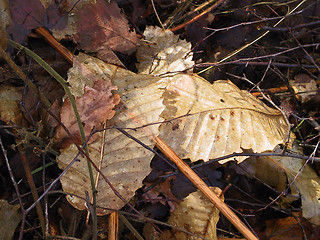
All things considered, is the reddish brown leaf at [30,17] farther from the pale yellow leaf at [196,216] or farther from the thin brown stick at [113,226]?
the pale yellow leaf at [196,216]

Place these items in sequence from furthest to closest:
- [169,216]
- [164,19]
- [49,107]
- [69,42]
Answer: [164,19] < [169,216] < [69,42] < [49,107]

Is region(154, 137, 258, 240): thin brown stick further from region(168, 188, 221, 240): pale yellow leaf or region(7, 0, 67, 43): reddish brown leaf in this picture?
region(7, 0, 67, 43): reddish brown leaf

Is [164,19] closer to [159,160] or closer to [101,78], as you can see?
[101,78]

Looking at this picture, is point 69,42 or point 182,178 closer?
point 69,42

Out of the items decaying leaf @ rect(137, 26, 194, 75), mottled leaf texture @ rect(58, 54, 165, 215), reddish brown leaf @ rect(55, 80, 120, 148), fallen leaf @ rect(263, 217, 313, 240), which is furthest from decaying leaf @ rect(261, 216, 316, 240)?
reddish brown leaf @ rect(55, 80, 120, 148)

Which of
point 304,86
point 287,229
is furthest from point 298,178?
point 304,86

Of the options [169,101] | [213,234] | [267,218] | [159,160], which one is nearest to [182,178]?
[159,160]

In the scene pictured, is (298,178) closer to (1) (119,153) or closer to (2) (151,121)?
(2) (151,121)
